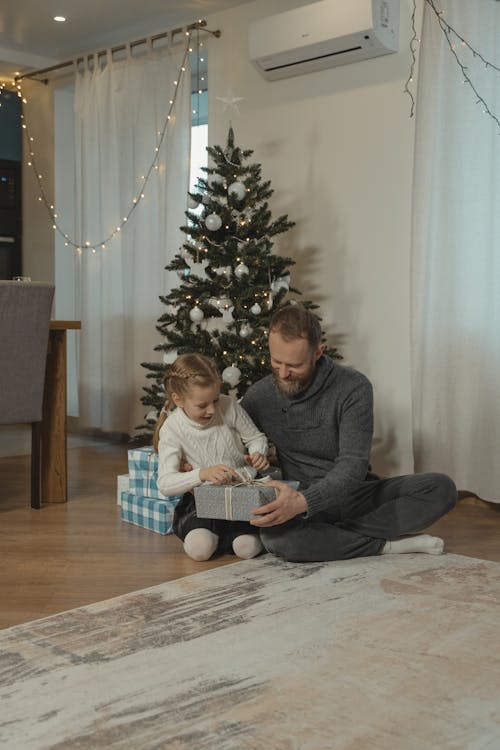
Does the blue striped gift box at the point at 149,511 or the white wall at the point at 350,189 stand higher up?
the white wall at the point at 350,189

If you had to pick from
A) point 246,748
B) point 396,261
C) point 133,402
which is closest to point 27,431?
point 133,402

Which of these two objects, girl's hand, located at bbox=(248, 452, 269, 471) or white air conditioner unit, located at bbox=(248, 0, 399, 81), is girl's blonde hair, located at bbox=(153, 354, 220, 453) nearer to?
girl's hand, located at bbox=(248, 452, 269, 471)

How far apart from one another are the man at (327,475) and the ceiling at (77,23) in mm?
2810

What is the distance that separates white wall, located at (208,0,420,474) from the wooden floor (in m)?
A: 0.80

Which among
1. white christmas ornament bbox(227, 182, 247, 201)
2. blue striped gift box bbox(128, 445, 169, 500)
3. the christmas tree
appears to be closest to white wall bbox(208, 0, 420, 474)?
the christmas tree

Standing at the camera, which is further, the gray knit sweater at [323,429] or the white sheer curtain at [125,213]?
the white sheer curtain at [125,213]

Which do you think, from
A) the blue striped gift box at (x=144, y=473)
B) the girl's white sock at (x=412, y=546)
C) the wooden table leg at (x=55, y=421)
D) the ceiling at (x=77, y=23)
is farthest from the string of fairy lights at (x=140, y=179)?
the girl's white sock at (x=412, y=546)

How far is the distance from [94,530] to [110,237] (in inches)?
111

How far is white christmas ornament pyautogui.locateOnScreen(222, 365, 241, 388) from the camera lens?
3.96 meters

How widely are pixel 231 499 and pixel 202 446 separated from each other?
342mm

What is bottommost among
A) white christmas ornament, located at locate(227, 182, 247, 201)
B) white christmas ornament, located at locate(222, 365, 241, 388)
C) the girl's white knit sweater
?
the girl's white knit sweater

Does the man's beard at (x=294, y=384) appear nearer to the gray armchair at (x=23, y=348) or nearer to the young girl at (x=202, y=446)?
the young girl at (x=202, y=446)

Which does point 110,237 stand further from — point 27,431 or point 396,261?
point 396,261

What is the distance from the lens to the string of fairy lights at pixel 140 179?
17.4 feet
